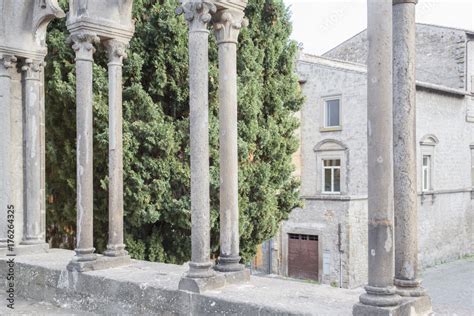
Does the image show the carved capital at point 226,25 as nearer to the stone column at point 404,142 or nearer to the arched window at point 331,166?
the stone column at point 404,142

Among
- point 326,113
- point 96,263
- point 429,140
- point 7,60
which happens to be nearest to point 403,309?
point 96,263

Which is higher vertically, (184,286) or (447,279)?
(184,286)

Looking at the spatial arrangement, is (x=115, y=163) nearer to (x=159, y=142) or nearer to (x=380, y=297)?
(x=159, y=142)

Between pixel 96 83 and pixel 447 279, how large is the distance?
13.8m

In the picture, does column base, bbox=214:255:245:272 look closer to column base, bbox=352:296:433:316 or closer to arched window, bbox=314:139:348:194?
column base, bbox=352:296:433:316

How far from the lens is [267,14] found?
29.5 feet

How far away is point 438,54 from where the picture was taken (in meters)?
20.3

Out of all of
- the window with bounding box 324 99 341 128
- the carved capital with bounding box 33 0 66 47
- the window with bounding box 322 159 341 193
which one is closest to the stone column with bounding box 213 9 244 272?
the carved capital with bounding box 33 0 66 47

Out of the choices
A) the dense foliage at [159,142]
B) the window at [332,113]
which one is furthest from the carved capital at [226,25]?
the window at [332,113]

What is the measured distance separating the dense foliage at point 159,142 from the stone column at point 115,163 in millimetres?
1627

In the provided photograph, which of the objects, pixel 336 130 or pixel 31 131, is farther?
pixel 336 130

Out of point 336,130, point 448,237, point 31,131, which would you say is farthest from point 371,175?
point 448,237

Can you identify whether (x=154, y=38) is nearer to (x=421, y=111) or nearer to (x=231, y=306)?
(x=231, y=306)

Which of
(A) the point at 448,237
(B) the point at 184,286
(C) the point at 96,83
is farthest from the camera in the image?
(A) the point at 448,237
